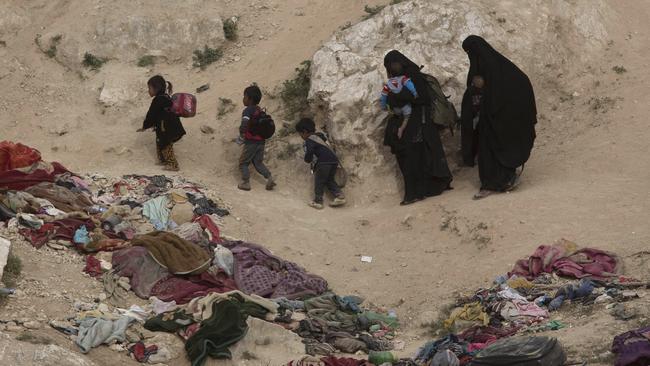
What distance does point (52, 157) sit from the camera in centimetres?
1338

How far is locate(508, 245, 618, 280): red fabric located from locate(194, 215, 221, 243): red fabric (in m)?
3.01

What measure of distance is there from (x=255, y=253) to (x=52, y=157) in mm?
4117

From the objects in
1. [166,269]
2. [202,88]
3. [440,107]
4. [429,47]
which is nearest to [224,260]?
[166,269]

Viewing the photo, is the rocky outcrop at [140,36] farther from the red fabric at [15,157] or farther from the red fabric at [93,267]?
the red fabric at [93,267]

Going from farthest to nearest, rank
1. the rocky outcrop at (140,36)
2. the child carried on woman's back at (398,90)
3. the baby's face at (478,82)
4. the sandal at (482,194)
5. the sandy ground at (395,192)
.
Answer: the rocky outcrop at (140,36), the child carried on woman's back at (398,90), the baby's face at (478,82), the sandal at (482,194), the sandy ground at (395,192)

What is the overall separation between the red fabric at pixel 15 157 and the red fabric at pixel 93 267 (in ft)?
5.72

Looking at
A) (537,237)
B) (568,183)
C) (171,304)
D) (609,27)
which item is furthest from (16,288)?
(609,27)

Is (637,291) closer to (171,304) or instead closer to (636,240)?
(636,240)

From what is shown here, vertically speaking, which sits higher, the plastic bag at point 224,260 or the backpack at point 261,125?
the backpack at point 261,125

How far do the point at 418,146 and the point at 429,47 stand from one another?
1.50 meters

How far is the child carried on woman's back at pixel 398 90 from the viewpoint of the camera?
11938 millimetres

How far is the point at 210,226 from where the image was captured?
36.1 ft

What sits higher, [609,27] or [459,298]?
[609,27]

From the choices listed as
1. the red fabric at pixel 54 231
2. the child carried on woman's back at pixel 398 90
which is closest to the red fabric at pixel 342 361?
the red fabric at pixel 54 231
